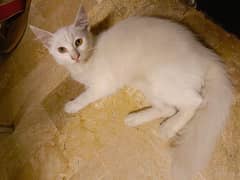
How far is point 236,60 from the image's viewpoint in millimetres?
1412

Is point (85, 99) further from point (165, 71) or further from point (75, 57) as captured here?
point (165, 71)

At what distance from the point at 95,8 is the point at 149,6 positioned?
11.5 inches

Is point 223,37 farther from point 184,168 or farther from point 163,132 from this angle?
point 184,168

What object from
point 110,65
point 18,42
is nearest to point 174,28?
point 110,65

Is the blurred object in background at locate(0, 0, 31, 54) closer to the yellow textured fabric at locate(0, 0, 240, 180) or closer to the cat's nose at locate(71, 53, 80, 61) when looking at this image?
the yellow textured fabric at locate(0, 0, 240, 180)

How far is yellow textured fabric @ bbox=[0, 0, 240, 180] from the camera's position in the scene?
4.42ft

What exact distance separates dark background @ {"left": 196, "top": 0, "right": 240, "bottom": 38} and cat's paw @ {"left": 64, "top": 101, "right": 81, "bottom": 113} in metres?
0.73

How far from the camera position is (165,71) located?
1224 millimetres

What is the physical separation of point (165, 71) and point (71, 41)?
15.4 inches

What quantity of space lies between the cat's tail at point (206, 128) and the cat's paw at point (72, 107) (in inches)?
20.2

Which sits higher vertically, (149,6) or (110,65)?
(149,6)

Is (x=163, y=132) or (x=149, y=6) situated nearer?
(x=163, y=132)

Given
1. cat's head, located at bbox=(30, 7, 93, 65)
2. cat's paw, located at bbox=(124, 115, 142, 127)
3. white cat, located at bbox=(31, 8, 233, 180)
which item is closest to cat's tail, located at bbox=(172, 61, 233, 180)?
white cat, located at bbox=(31, 8, 233, 180)

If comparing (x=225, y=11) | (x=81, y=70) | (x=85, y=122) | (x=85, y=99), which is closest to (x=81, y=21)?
(x=81, y=70)
